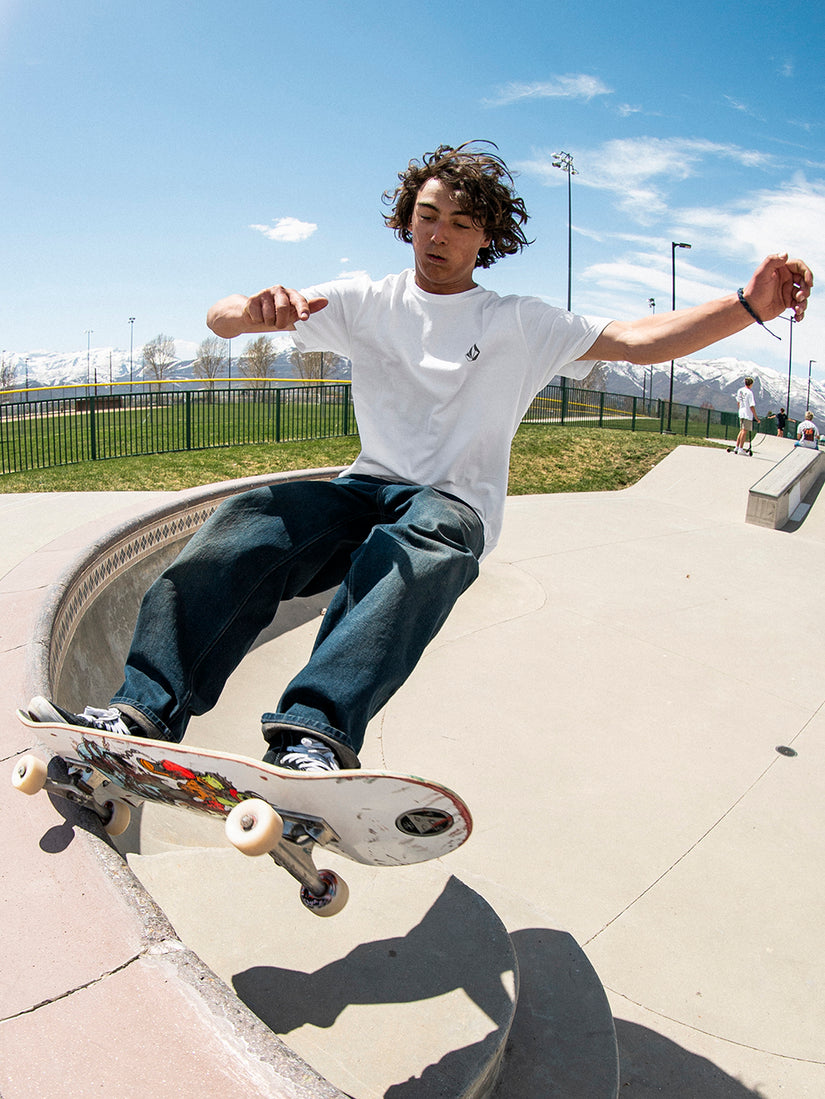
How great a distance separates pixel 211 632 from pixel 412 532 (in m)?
0.62

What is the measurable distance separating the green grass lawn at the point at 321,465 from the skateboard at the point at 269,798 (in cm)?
855

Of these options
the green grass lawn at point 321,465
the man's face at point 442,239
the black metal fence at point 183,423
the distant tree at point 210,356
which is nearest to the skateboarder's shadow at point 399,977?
the man's face at point 442,239

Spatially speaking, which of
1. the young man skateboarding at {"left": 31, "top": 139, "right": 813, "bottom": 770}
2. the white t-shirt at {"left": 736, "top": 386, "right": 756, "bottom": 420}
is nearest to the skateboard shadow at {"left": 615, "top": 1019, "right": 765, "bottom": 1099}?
the young man skateboarding at {"left": 31, "top": 139, "right": 813, "bottom": 770}

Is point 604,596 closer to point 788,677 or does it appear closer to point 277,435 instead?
point 788,677

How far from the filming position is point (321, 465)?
1179 centimetres

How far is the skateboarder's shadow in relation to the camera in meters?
1.90

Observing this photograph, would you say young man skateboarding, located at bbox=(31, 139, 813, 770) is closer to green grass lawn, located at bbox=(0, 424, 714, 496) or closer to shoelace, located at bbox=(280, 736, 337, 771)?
shoelace, located at bbox=(280, 736, 337, 771)

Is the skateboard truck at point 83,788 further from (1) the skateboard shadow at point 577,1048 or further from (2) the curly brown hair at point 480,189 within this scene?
(2) the curly brown hair at point 480,189

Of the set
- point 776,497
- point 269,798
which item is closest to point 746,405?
point 776,497

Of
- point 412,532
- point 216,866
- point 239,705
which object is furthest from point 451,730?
point 412,532

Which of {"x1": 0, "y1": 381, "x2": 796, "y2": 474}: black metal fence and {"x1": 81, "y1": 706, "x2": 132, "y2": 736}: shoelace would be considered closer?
{"x1": 81, "y1": 706, "x2": 132, "y2": 736}: shoelace

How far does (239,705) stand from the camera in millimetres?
4258

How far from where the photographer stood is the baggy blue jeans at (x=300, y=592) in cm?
178

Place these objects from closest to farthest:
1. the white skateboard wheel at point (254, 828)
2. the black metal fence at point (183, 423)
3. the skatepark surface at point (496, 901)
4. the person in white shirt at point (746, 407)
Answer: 1. the skatepark surface at point (496, 901)
2. the white skateboard wheel at point (254, 828)
3. the black metal fence at point (183, 423)
4. the person in white shirt at point (746, 407)
